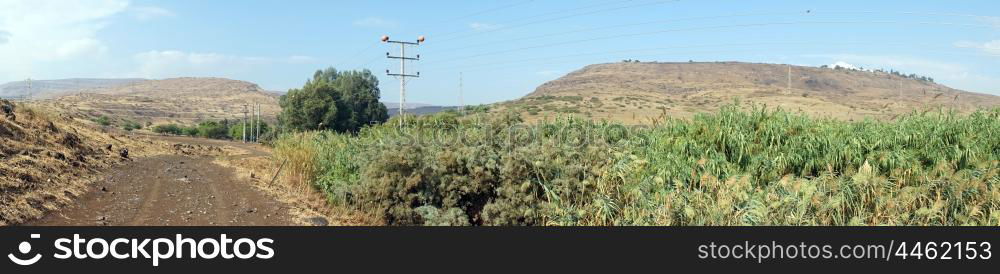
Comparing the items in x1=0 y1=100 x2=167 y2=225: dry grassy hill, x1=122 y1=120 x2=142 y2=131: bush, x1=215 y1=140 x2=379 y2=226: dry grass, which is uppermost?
x1=0 y1=100 x2=167 y2=225: dry grassy hill

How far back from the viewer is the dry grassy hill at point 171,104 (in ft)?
329

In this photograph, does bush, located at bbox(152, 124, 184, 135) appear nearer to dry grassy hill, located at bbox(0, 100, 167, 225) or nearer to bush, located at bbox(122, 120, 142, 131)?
bush, located at bbox(122, 120, 142, 131)

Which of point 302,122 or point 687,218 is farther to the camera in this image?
point 302,122

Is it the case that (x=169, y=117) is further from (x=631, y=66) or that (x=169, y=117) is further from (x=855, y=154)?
(x=855, y=154)

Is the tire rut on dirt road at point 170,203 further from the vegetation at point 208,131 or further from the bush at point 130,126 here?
the vegetation at point 208,131

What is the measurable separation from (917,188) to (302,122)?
2343 inches

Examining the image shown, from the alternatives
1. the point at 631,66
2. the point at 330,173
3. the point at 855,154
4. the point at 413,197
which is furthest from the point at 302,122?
the point at 631,66

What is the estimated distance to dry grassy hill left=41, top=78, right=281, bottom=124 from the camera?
10023 cm

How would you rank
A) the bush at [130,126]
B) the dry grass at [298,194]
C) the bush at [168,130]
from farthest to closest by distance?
1. the bush at [168,130]
2. the bush at [130,126]
3. the dry grass at [298,194]

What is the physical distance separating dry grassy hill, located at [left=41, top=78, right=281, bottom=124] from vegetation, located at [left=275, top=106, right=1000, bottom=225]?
252ft

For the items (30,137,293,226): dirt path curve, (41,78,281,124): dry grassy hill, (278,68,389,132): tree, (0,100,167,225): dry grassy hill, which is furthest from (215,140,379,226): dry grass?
(41,78,281,124): dry grassy hill

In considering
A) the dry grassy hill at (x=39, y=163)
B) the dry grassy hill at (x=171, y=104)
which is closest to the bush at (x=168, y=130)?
the dry grassy hill at (x=171, y=104)

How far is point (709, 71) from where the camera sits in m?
A: 110

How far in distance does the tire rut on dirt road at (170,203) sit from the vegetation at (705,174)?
2.01m
